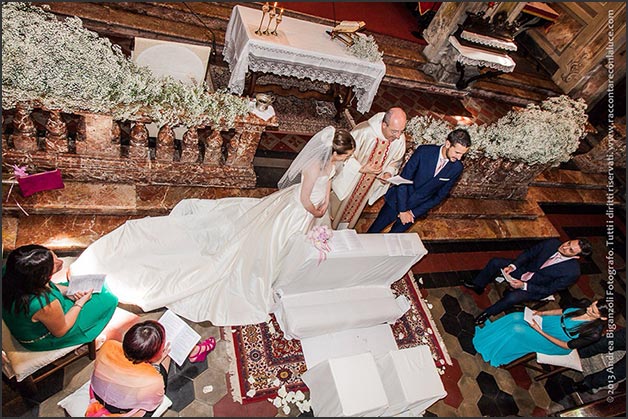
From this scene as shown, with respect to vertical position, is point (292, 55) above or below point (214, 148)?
above

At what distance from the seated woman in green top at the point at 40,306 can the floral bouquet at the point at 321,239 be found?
182 centimetres

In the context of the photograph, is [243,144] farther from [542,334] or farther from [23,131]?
[542,334]

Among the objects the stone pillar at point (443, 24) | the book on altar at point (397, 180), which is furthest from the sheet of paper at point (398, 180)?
the stone pillar at point (443, 24)

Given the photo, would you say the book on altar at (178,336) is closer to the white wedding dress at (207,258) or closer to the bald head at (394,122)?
the white wedding dress at (207,258)

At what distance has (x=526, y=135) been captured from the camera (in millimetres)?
5750

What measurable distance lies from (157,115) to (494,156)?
4425 mm

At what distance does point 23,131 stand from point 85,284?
171 centimetres

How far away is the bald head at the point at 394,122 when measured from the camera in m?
3.98

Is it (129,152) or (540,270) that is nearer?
(129,152)

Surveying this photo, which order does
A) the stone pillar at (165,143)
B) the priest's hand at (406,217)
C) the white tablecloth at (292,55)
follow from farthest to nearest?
the white tablecloth at (292,55)
the priest's hand at (406,217)
the stone pillar at (165,143)

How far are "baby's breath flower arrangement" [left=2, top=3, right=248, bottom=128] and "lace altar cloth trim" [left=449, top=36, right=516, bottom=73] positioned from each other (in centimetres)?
525

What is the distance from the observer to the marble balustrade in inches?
154

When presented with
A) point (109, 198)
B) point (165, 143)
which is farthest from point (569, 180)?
point (109, 198)

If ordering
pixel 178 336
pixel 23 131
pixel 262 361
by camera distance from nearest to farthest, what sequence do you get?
pixel 178 336 → pixel 23 131 → pixel 262 361
